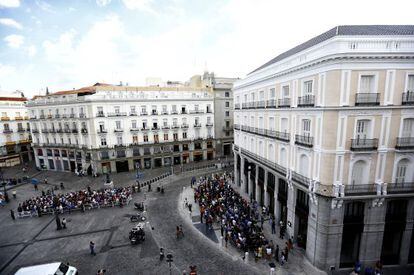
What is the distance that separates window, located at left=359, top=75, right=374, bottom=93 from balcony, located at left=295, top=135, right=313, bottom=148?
15.6 ft

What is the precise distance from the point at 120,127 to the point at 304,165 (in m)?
36.4

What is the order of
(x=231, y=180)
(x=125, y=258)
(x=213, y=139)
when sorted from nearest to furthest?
(x=125, y=258) → (x=231, y=180) → (x=213, y=139)

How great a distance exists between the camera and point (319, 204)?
1616 cm

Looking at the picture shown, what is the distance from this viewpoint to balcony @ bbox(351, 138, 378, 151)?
15125mm

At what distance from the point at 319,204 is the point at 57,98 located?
Result: 5189 cm

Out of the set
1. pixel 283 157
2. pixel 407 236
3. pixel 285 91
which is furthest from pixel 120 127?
pixel 407 236

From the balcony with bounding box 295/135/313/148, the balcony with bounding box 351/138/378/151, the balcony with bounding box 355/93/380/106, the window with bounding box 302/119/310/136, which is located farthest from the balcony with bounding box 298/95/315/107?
the balcony with bounding box 351/138/378/151

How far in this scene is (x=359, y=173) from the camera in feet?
52.1

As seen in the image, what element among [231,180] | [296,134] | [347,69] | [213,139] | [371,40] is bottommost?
[231,180]

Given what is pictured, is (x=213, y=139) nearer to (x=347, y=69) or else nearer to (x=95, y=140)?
(x=95, y=140)

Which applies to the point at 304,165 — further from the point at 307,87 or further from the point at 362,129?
the point at 307,87

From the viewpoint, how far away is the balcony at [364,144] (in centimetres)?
1512

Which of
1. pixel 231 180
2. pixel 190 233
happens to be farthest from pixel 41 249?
pixel 231 180

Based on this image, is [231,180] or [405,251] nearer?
[405,251]
